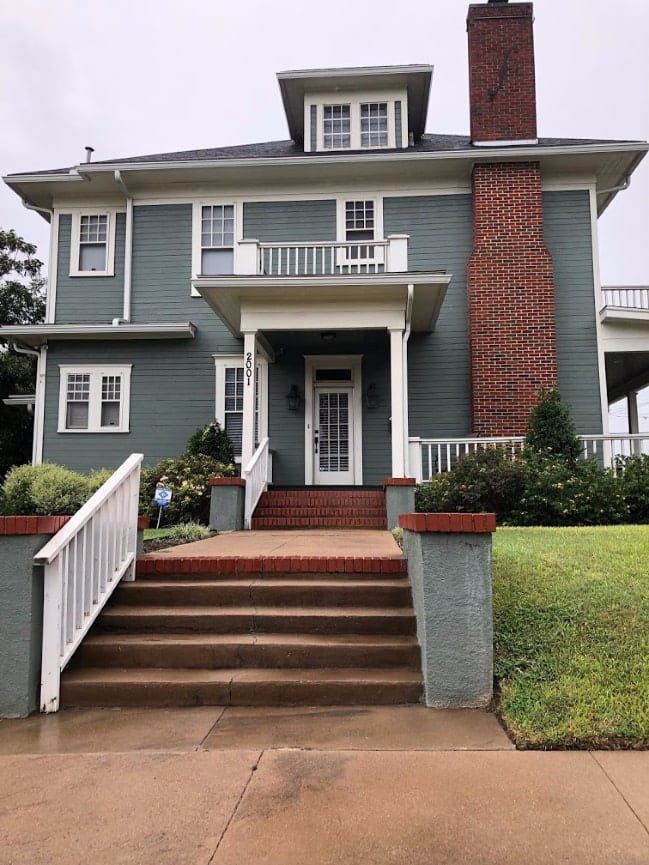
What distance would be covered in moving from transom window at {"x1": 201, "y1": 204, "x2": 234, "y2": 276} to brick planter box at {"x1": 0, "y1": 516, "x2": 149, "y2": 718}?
9.82m

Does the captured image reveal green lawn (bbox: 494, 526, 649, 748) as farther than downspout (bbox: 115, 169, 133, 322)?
No

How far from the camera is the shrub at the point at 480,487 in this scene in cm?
951

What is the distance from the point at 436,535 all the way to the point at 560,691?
3.87 ft

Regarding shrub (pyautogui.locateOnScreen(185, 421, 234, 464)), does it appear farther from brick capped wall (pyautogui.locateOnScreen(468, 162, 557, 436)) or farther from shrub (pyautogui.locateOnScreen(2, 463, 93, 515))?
brick capped wall (pyautogui.locateOnScreen(468, 162, 557, 436))

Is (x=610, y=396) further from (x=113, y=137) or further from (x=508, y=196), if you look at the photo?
(x=113, y=137)

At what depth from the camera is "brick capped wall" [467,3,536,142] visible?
→ 42.8 ft

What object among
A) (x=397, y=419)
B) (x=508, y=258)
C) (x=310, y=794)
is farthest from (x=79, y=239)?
(x=310, y=794)

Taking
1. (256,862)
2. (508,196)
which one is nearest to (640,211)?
(508,196)

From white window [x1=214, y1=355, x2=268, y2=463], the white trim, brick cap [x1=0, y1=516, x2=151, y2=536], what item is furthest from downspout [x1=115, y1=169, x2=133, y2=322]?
brick cap [x1=0, y1=516, x2=151, y2=536]

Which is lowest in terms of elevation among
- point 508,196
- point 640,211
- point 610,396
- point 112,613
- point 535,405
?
point 112,613

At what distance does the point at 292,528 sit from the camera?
393 inches

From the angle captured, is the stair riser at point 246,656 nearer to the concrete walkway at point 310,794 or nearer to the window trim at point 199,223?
the concrete walkway at point 310,794

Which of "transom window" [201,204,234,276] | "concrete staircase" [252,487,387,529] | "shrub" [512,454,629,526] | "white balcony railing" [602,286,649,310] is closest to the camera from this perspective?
"shrub" [512,454,629,526]

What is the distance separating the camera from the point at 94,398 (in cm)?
1298
